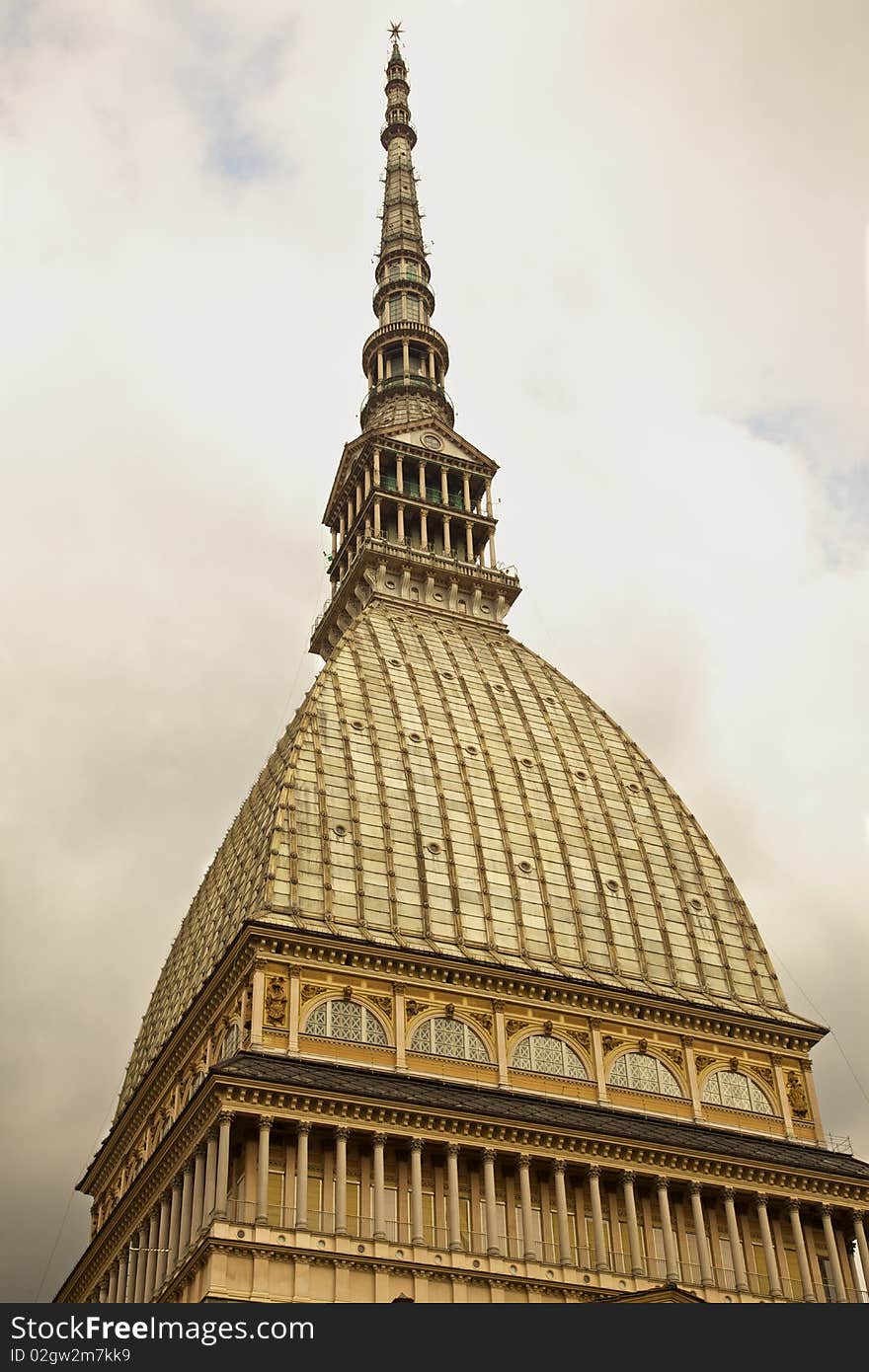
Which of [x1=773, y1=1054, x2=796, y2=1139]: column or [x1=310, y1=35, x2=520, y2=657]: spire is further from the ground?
[x1=310, y1=35, x2=520, y2=657]: spire

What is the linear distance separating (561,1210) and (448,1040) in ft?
25.2

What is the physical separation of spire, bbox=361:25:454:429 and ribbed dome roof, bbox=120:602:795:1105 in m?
24.9

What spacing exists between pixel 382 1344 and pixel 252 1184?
2030 cm

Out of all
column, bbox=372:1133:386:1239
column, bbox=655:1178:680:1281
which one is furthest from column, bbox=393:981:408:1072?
column, bbox=655:1178:680:1281

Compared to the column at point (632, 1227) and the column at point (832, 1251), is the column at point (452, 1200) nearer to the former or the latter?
the column at point (632, 1227)

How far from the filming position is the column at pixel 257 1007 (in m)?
56.4

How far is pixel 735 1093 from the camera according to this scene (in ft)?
210

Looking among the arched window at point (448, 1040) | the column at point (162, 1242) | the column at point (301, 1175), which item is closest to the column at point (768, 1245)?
the arched window at point (448, 1040)

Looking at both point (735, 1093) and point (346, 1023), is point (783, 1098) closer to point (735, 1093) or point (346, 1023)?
point (735, 1093)

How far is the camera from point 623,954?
2655 inches

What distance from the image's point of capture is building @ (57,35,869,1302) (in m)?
53.2

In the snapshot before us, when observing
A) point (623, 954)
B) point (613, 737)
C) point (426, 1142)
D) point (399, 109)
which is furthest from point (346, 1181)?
point (399, 109)

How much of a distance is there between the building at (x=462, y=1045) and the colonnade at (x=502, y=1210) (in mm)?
119

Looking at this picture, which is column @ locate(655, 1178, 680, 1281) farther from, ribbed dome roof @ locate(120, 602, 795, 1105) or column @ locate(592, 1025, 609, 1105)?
ribbed dome roof @ locate(120, 602, 795, 1105)
